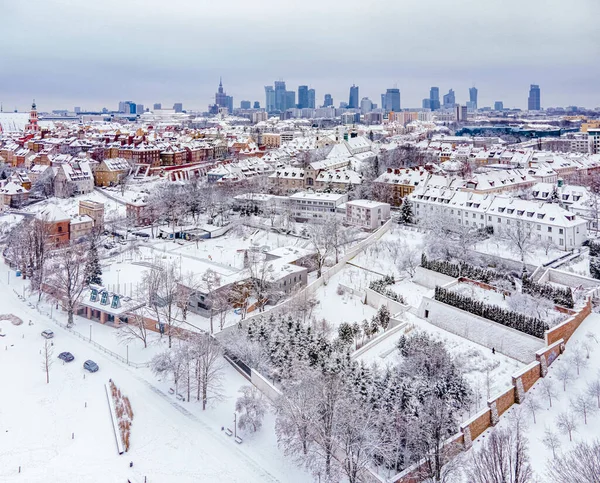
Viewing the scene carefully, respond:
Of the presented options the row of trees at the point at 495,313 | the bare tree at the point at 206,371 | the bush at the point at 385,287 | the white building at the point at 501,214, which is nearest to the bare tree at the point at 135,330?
the bare tree at the point at 206,371

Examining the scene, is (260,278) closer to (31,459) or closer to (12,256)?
(31,459)

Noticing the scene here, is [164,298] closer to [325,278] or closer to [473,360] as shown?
[325,278]

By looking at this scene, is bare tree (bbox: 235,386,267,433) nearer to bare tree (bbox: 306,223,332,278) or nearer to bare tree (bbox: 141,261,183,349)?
bare tree (bbox: 141,261,183,349)

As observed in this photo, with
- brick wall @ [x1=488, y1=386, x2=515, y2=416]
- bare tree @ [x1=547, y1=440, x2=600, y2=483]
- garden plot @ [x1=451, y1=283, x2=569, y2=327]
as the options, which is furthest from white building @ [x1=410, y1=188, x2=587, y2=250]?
bare tree @ [x1=547, y1=440, x2=600, y2=483]

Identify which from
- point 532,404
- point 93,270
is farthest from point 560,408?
point 93,270

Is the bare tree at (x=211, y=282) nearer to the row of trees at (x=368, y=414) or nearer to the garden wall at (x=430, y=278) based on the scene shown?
the row of trees at (x=368, y=414)

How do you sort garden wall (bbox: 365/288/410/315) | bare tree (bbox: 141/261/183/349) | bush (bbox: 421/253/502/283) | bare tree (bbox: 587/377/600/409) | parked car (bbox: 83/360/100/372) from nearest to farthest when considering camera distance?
bare tree (bbox: 587/377/600/409), parked car (bbox: 83/360/100/372), bare tree (bbox: 141/261/183/349), garden wall (bbox: 365/288/410/315), bush (bbox: 421/253/502/283)

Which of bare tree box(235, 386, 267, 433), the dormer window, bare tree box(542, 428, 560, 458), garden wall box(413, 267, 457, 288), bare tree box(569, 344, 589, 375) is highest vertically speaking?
garden wall box(413, 267, 457, 288)
